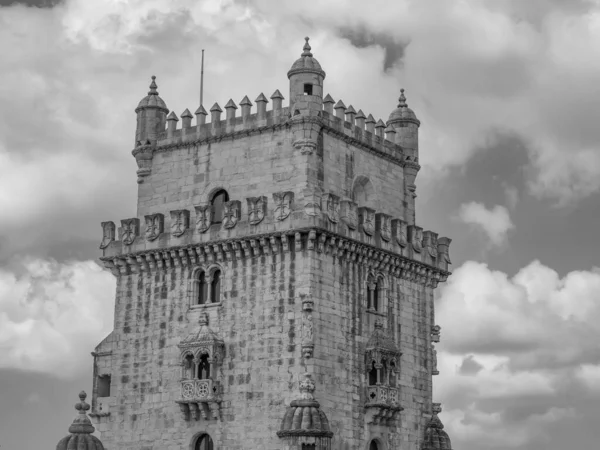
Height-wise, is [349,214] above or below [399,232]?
→ below

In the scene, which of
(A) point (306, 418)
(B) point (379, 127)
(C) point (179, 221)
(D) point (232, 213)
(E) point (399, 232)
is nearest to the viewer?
(A) point (306, 418)

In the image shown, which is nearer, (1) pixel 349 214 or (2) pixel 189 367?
(1) pixel 349 214

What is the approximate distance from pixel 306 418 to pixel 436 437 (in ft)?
34.4

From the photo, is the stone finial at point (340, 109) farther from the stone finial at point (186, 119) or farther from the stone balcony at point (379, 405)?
the stone balcony at point (379, 405)

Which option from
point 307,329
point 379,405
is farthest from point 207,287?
point 379,405

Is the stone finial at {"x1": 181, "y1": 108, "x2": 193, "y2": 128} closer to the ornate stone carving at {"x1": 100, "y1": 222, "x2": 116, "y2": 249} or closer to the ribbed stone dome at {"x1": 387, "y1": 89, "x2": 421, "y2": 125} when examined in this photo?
the ornate stone carving at {"x1": 100, "y1": 222, "x2": 116, "y2": 249}

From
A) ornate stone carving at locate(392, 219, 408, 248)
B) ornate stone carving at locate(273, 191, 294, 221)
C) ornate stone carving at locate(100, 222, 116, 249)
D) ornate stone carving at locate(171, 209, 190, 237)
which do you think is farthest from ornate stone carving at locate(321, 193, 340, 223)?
ornate stone carving at locate(100, 222, 116, 249)

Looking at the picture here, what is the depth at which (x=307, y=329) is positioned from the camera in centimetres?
5688

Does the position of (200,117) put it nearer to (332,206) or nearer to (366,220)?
(332,206)

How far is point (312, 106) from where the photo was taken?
198 ft

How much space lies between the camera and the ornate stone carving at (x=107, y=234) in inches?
2516

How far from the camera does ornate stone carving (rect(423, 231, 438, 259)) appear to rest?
2569 inches

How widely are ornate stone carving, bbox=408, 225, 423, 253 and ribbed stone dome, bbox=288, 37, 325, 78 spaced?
8.73 meters

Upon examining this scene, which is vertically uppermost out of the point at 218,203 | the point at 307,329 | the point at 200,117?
the point at 200,117
